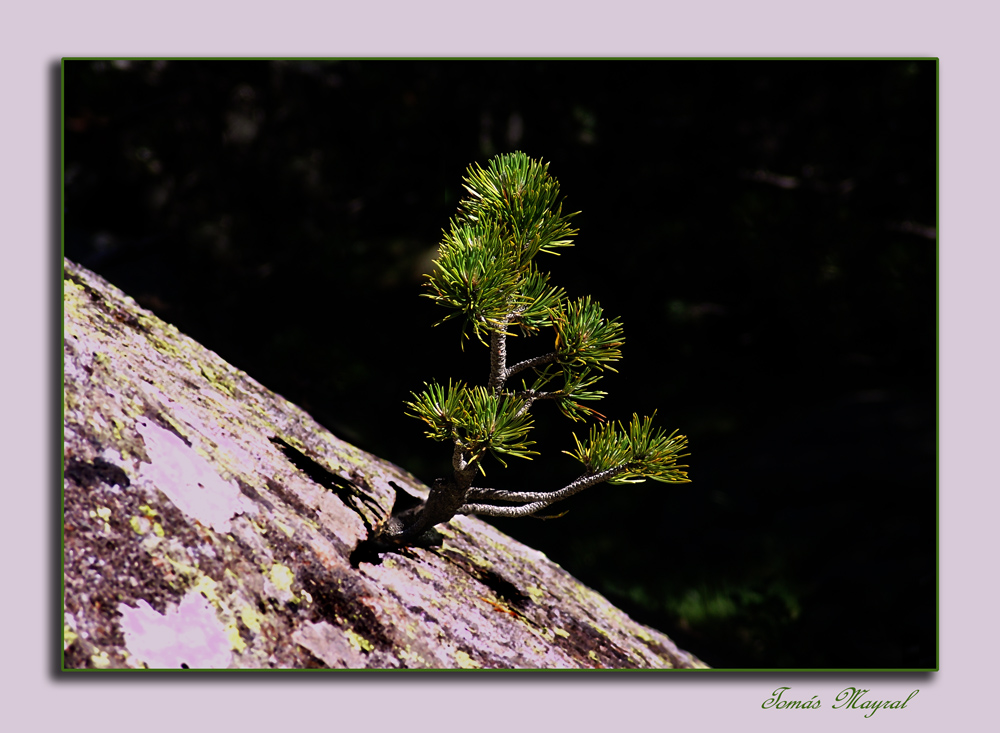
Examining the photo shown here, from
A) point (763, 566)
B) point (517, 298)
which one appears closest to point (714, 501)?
point (763, 566)

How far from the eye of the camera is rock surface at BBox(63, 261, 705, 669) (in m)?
1.43

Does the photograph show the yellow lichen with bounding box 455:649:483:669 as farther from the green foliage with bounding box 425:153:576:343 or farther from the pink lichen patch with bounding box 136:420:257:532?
the green foliage with bounding box 425:153:576:343

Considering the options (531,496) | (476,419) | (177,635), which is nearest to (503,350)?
(476,419)

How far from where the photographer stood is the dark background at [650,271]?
210 centimetres

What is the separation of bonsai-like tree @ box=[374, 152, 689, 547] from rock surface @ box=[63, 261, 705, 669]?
0.17 metres

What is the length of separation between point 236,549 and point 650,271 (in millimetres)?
1586

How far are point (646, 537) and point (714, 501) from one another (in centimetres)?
34

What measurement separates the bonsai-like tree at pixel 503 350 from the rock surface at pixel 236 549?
171 mm

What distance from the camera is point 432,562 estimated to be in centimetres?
178

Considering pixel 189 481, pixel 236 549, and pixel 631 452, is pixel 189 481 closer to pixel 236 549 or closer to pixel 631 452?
pixel 236 549

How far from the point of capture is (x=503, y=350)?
165 centimetres

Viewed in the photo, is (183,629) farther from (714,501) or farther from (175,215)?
(714,501)

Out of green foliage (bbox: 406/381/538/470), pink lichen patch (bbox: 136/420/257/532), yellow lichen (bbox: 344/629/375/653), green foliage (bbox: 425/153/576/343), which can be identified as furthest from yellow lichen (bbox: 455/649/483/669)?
green foliage (bbox: 425/153/576/343)

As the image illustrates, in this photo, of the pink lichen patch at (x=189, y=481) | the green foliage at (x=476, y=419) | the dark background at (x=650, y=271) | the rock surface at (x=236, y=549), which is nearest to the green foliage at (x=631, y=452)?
the green foliage at (x=476, y=419)
